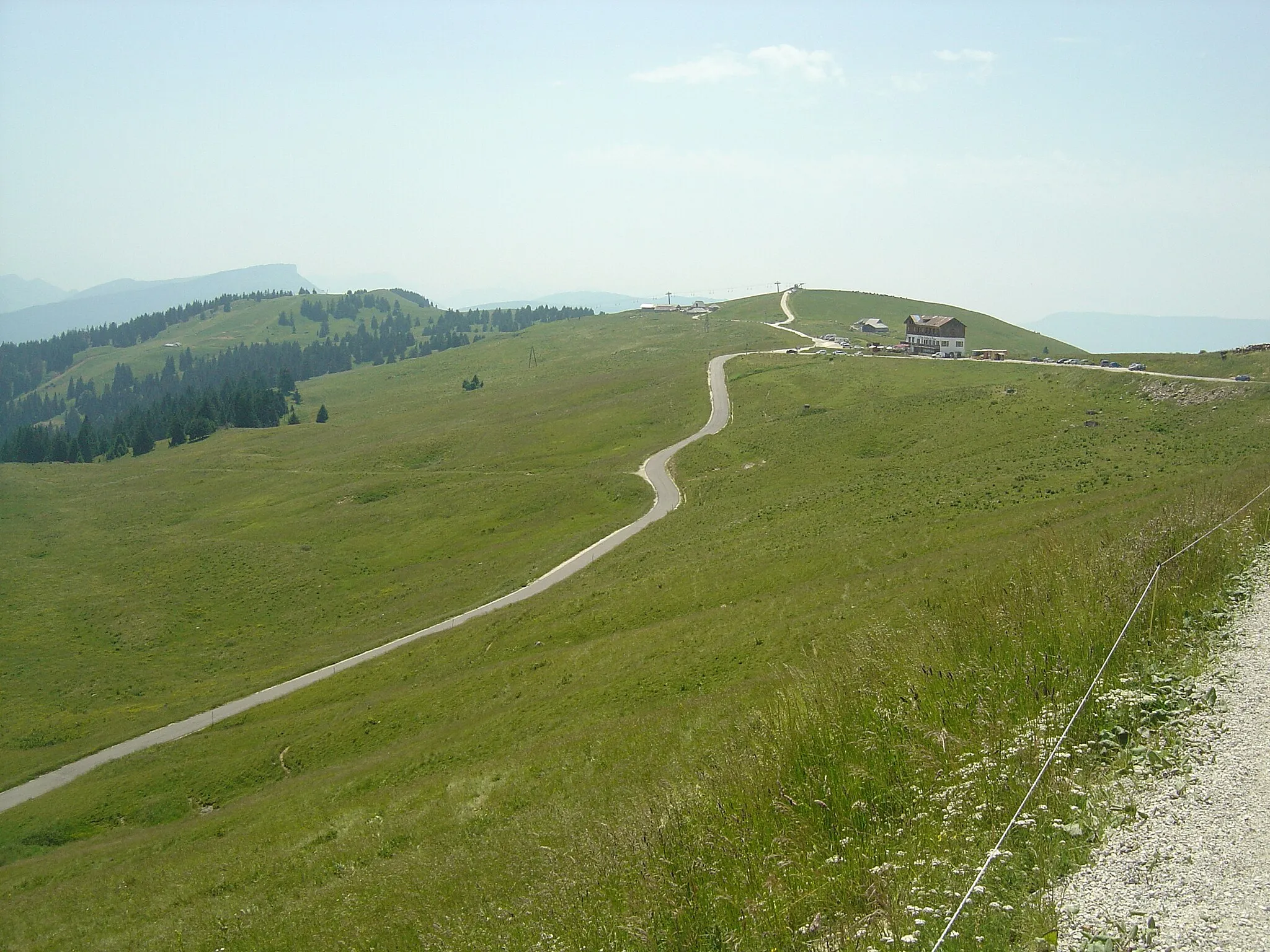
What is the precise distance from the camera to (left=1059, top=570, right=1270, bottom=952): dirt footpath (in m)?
6.14

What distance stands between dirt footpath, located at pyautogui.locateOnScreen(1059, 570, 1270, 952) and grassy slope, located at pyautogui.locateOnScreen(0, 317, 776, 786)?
4847cm

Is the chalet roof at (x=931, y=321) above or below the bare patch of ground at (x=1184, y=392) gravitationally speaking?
above

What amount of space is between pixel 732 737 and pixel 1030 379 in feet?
265

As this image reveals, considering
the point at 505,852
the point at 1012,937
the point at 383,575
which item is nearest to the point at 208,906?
the point at 505,852

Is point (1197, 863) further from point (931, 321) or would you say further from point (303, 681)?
point (931, 321)

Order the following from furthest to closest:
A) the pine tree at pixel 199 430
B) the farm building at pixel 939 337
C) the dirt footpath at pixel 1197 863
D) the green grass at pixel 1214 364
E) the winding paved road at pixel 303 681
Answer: the pine tree at pixel 199 430
the farm building at pixel 939 337
the green grass at pixel 1214 364
the winding paved road at pixel 303 681
the dirt footpath at pixel 1197 863

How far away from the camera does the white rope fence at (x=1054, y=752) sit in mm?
6386

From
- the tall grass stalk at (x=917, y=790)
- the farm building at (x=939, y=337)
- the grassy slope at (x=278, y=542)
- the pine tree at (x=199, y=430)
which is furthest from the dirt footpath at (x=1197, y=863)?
the pine tree at (x=199, y=430)

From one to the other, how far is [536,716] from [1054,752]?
2156 centimetres

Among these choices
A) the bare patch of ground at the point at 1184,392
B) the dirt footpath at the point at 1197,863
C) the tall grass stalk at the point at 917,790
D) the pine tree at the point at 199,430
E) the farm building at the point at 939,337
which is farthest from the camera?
the pine tree at the point at 199,430

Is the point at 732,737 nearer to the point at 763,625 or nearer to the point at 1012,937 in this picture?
the point at 1012,937

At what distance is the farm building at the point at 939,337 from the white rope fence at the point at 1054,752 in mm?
118888

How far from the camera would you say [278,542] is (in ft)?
270

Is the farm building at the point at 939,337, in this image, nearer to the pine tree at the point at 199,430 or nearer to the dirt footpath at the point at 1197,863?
the dirt footpath at the point at 1197,863
